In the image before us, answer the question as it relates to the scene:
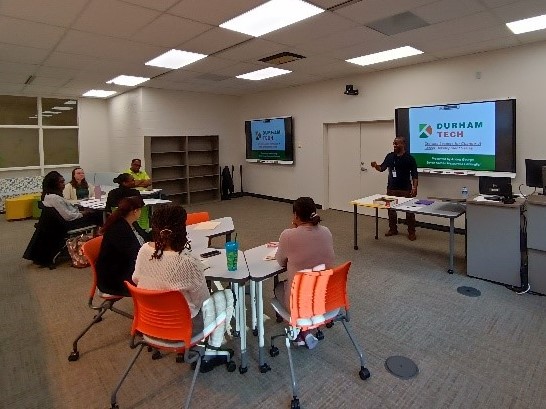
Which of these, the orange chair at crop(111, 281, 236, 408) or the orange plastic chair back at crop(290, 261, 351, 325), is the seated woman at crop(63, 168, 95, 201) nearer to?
the orange chair at crop(111, 281, 236, 408)

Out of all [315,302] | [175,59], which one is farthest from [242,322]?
[175,59]

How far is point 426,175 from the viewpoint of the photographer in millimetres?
6234

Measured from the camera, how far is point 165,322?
6.57ft

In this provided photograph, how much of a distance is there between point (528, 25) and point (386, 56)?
6.16 feet

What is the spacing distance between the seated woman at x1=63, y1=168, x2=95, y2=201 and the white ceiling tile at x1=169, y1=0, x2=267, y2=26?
320cm

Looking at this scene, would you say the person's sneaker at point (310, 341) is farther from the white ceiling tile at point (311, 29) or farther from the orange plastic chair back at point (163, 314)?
the white ceiling tile at point (311, 29)

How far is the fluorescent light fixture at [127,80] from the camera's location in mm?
6953

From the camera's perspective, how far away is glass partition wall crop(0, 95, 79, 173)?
28.6 ft

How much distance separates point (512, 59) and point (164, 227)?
5362mm

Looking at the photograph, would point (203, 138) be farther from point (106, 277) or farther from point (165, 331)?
point (165, 331)

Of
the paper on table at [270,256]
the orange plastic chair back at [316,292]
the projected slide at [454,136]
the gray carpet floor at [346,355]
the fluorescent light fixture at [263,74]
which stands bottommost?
the gray carpet floor at [346,355]

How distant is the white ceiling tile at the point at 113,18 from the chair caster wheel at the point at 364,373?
3.57 meters

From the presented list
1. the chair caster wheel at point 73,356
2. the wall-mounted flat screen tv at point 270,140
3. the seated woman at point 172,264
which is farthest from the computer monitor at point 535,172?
the wall-mounted flat screen tv at point 270,140

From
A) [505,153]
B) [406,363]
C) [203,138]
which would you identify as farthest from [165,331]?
[203,138]
